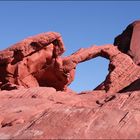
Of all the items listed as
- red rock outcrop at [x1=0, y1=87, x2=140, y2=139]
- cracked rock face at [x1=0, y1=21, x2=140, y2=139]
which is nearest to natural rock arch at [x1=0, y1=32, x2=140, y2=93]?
cracked rock face at [x1=0, y1=21, x2=140, y2=139]

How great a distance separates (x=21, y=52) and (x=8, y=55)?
665 mm

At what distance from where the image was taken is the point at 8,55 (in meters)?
20.8

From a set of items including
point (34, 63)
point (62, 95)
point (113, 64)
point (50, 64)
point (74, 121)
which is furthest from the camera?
point (50, 64)

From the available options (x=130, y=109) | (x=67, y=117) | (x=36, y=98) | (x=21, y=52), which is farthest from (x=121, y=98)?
(x=21, y=52)

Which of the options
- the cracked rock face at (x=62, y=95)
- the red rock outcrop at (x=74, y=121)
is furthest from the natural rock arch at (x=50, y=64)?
the red rock outcrop at (x=74, y=121)

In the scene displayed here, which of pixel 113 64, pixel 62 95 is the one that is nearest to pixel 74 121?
pixel 62 95

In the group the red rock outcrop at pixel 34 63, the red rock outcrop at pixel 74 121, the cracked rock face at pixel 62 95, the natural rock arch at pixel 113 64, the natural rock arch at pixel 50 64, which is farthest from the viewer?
the red rock outcrop at pixel 34 63

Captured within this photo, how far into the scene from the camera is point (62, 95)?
564 inches

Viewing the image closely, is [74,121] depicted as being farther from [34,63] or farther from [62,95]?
[34,63]

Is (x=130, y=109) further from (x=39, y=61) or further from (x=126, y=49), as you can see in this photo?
(x=126, y=49)

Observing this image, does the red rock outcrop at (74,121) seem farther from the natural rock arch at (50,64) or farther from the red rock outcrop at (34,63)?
the red rock outcrop at (34,63)

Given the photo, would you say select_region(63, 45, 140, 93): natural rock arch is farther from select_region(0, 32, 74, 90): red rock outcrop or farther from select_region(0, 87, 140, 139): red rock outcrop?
select_region(0, 87, 140, 139): red rock outcrop

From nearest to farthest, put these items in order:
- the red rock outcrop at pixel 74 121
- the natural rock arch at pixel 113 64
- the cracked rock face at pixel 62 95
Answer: the red rock outcrop at pixel 74 121 → the cracked rock face at pixel 62 95 → the natural rock arch at pixel 113 64

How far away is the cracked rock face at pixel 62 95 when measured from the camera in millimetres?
9266
